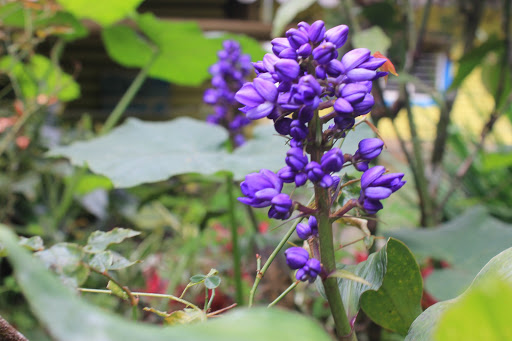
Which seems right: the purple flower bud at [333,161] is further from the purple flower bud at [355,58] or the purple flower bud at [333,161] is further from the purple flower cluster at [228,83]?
the purple flower cluster at [228,83]

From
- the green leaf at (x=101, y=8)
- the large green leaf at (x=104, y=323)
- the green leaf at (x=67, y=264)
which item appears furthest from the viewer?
the green leaf at (x=101, y=8)

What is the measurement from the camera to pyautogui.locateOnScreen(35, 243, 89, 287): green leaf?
0.44m

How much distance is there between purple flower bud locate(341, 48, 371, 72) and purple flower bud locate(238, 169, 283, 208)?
11 centimetres

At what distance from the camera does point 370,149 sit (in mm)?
368

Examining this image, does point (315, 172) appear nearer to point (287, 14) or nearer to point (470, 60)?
point (287, 14)

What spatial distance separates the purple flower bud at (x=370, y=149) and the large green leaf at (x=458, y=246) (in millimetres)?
582

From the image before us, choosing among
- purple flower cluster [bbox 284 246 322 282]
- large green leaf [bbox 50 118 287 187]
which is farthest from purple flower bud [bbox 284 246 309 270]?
large green leaf [bbox 50 118 287 187]

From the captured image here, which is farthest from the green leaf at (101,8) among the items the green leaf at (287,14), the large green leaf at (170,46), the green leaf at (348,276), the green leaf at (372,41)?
the green leaf at (348,276)

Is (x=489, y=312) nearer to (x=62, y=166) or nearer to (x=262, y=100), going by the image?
(x=262, y=100)

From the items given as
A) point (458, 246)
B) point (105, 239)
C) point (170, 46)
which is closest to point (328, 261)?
point (105, 239)

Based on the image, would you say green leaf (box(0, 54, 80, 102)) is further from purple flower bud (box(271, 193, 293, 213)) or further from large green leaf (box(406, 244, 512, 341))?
large green leaf (box(406, 244, 512, 341))

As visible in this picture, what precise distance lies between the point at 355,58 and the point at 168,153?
2.29 ft

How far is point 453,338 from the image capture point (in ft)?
0.66

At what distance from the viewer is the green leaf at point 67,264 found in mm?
438
